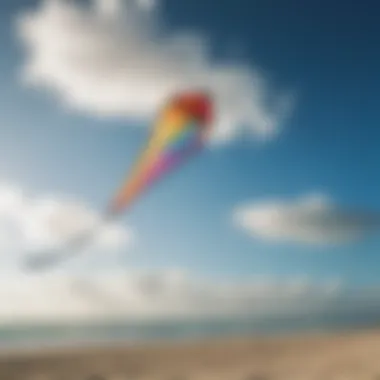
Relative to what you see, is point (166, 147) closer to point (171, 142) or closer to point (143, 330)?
point (171, 142)

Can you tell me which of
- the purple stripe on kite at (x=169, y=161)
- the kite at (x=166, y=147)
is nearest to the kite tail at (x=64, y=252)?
the kite at (x=166, y=147)

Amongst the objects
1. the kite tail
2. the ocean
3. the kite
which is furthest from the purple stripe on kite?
the ocean

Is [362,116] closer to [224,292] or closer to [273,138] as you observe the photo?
[273,138]

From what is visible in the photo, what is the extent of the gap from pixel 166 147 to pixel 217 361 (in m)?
0.44

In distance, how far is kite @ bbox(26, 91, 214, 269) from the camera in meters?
1.56

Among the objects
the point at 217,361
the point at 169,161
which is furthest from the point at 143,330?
the point at 169,161

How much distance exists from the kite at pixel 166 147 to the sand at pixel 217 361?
0.22 m

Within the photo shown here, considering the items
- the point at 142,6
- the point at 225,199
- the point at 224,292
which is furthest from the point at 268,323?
the point at 142,6

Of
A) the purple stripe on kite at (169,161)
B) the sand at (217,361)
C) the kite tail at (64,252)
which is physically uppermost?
the purple stripe on kite at (169,161)

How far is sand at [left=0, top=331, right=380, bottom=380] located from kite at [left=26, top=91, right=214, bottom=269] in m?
0.22

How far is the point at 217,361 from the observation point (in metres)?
1.56

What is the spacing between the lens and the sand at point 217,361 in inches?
60.6

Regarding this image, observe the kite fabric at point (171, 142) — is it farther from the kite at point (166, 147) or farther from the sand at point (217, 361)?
the sand at point (217, 361)

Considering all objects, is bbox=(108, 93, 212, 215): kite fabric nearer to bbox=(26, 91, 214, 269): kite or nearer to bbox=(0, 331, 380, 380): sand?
bbox=(26, 91, 214, 269): kite
